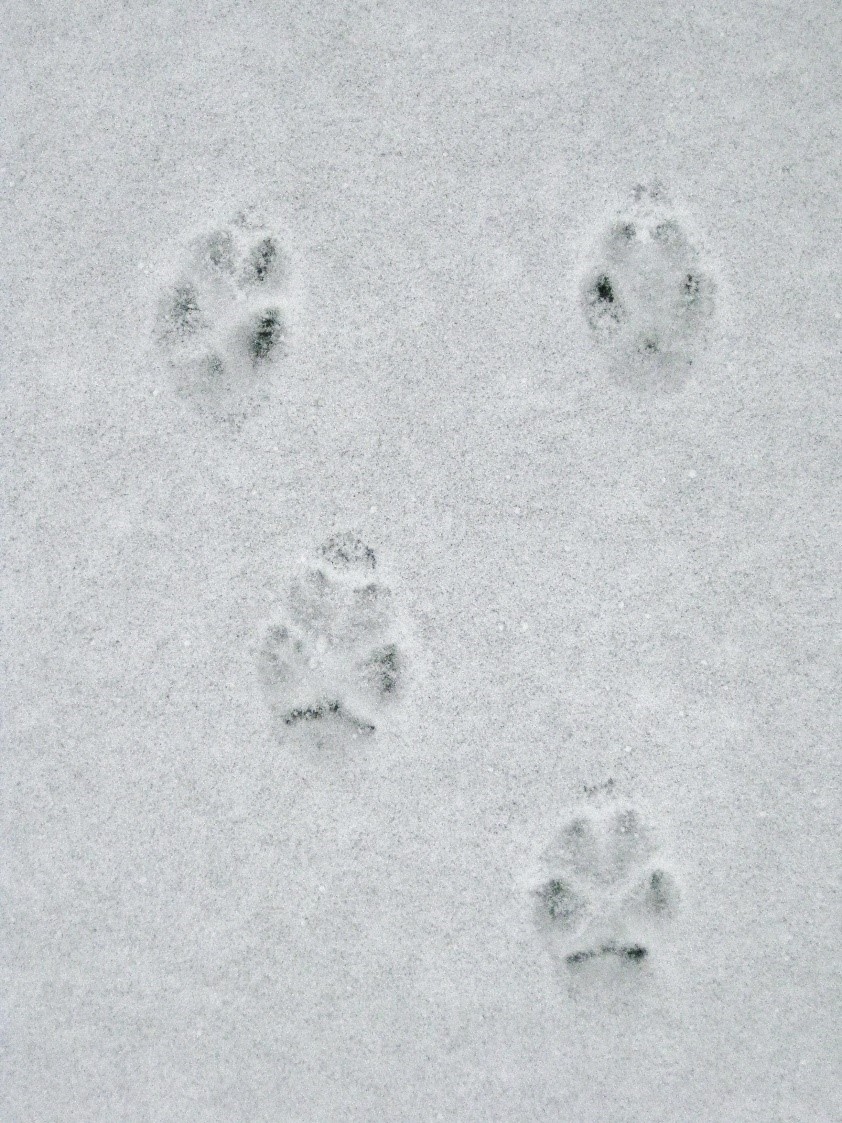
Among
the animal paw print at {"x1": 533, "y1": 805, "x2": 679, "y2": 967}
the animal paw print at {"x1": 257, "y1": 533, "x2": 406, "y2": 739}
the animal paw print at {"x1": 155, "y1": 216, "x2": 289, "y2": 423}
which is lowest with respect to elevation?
the animal paw print at {"x1": 533, "y1": 805, "x2": 679, "y2": 967}

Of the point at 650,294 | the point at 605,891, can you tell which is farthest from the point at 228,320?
the point at 605,891

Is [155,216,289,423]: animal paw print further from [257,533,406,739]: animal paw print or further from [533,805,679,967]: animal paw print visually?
[533,805,679,967]: animal paw print

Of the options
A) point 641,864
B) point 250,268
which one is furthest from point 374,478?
point 641,864

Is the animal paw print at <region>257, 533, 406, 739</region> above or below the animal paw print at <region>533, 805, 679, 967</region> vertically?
above

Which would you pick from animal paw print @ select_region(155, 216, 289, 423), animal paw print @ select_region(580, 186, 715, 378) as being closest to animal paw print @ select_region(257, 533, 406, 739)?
animal paw print @ select_region(155, 216, 289, 423)

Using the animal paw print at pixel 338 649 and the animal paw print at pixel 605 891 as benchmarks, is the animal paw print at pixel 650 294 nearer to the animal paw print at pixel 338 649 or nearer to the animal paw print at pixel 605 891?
the animal paw print at pixel 338 649

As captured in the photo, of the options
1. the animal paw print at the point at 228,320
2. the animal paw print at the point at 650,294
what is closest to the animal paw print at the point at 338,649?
the animal paw print at the point at 228,320
